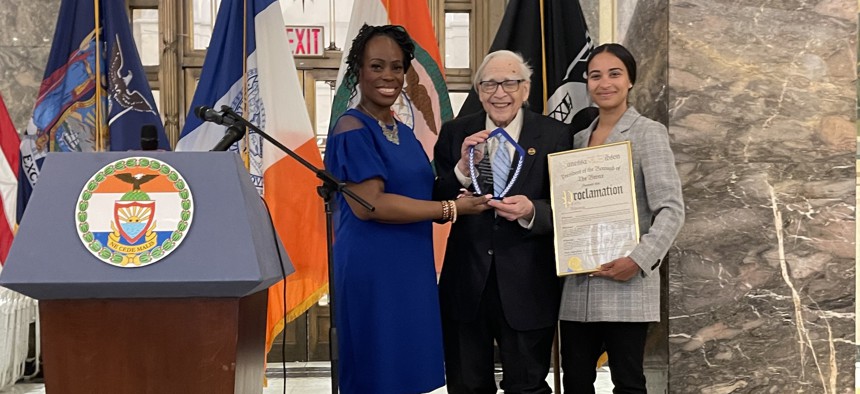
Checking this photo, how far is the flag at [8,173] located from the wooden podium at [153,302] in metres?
2.86

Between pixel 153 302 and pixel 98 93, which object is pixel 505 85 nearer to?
pixel 153 302

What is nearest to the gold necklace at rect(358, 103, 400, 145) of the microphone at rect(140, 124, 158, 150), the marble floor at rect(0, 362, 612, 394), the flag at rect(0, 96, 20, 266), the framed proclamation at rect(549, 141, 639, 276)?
the framed proclamation at rect(549, 141, 639, 276)

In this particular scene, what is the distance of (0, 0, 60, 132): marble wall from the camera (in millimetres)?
4785

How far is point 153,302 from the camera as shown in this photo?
166cm

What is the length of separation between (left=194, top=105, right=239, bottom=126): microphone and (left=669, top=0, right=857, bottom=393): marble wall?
1675 millimetres

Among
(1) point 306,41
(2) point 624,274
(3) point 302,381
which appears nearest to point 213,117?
(2) point 624,274

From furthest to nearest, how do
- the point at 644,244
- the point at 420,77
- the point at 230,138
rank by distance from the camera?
the point at 420,77 < the point at 644,244 < the point at 230,138

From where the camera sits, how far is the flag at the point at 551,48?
3.55 meters

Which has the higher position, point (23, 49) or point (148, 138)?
point (23, 49)

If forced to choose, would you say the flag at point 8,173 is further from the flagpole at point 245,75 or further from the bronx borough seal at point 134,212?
the bronx borough seal at point 134,212

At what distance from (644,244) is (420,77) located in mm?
1871

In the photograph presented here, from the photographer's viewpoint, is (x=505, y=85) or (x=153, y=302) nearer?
(x=153, y=302)

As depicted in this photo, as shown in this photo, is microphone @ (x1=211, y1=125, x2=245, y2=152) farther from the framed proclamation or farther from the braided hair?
the framed proclamation

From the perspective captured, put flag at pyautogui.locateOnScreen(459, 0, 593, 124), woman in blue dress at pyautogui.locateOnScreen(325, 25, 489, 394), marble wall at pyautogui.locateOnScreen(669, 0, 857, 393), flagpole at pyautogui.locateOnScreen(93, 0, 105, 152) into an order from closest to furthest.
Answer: woman in blue dress at pyautogui.locateOnScreen(325, 25, 489, 394)
marble wall at pyautogui.locateOnScreen(669, 0, 857, 393)
flag at pyautogui.locateOnScreen(459, 0, 593, 124)
flagpole at pyautogui.locateOnScreen(93, 0, 105, 152)
